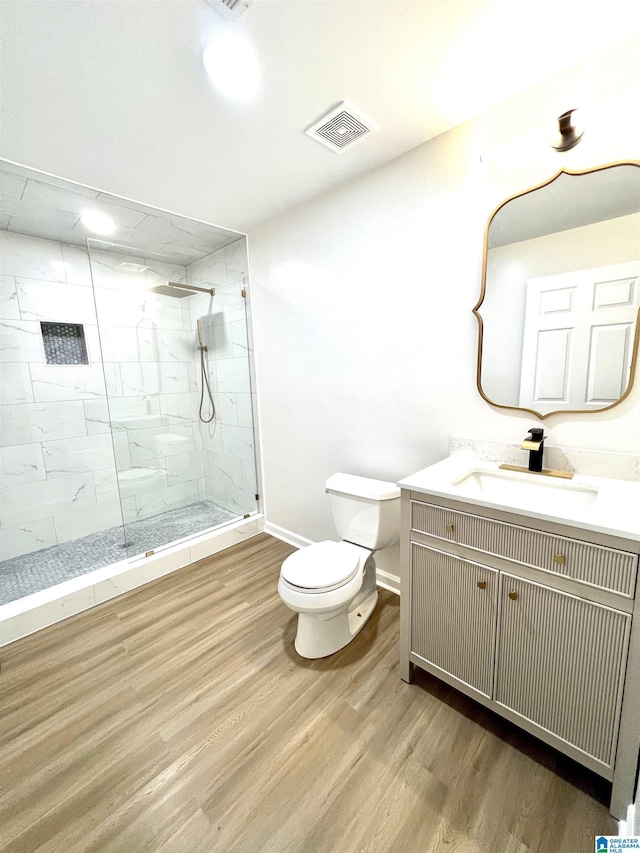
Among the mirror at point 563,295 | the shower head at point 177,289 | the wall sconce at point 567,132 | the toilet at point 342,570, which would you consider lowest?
the toilet at point 342,570

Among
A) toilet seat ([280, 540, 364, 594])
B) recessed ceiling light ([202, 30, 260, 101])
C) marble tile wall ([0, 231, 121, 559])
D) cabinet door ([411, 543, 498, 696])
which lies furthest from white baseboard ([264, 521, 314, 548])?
recessed ceiling light ([202, 30, 260, 101])

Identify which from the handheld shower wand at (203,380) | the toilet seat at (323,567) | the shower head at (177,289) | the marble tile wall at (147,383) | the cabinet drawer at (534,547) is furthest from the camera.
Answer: the handheld shower wand at (203,380)

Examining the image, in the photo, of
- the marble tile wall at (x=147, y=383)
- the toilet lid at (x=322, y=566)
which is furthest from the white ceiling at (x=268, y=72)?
the toilet lid at (x=322, y=566)

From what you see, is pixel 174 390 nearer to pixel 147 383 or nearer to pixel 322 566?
pixel 147 383

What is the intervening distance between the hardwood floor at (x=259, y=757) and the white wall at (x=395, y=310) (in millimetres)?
1072

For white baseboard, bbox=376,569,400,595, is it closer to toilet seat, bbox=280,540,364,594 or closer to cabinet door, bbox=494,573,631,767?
toilet seat, bbox=280,540,364,594

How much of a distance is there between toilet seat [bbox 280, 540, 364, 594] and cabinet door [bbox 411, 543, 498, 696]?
1.12 feet

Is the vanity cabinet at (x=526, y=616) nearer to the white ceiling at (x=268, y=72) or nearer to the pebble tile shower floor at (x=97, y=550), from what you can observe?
the white ceiling at (x=268, y=72)

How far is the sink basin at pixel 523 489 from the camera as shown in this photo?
127cm

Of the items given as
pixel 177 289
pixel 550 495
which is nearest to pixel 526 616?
pixel 550 495

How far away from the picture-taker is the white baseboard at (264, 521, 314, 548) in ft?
8.82

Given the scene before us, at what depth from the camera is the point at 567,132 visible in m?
1.27

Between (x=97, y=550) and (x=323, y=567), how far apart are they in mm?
2002

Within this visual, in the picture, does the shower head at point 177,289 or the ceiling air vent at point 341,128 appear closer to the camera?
the ceiling air vent at point 341,128
